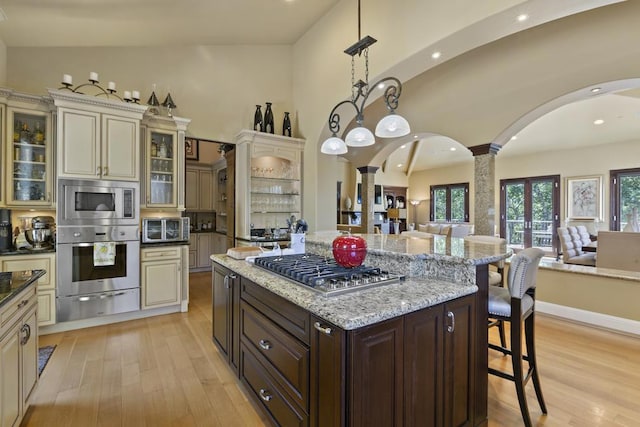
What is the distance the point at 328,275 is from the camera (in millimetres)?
1664

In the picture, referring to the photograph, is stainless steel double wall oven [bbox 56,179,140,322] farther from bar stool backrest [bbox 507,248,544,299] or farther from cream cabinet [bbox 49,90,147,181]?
bar stool backrest [bbox 507,248,544,299]

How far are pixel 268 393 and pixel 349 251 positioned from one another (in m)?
0.96

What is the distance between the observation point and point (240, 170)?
4492 mm

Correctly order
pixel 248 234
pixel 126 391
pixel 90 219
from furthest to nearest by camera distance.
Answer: pixel 248 234 < pixel 90 219 < pixel 126 391

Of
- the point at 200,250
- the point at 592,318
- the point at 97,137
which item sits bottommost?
the point at 592,318

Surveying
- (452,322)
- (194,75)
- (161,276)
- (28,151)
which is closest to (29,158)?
(28,151)

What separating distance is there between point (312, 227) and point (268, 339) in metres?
2.94

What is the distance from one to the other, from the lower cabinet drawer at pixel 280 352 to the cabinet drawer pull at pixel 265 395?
0.14 m

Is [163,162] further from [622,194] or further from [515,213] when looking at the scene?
[622,194]

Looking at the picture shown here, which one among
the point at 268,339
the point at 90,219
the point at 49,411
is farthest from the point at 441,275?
the point at 90,219

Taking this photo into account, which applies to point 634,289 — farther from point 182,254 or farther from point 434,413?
point 182,254

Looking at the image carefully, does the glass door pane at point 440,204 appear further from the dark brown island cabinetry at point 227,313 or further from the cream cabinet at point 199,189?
the dark brown island cabinetry at point 227,313

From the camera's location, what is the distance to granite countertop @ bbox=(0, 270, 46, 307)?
148cm

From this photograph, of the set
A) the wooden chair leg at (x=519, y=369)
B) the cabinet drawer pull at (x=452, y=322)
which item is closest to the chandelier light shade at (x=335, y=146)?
the cabinet drawer pull at (x=452, y=322)
